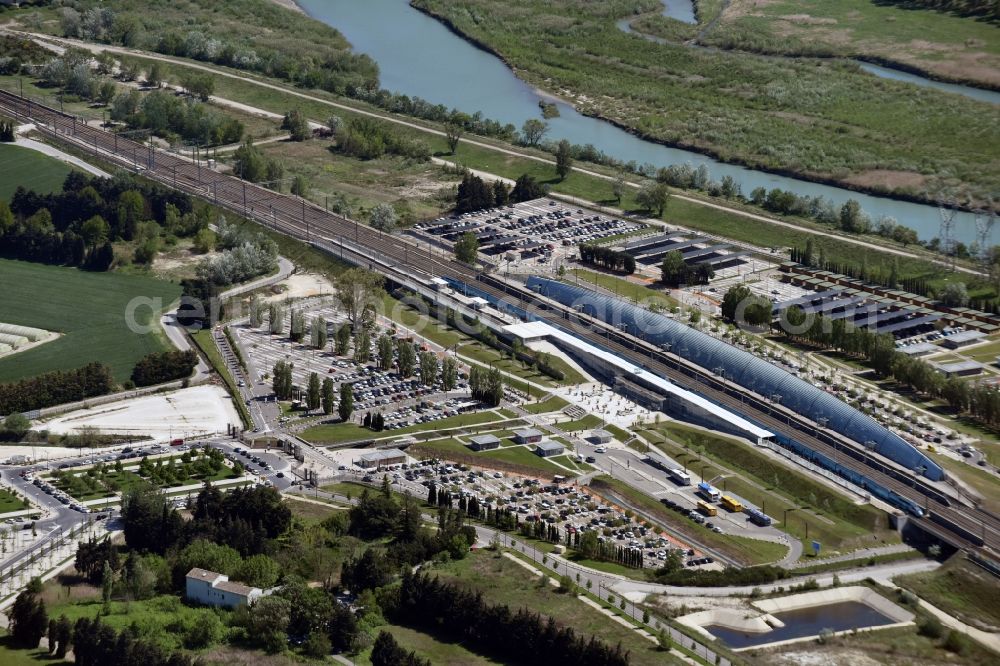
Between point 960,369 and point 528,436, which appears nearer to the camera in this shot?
point 528,436

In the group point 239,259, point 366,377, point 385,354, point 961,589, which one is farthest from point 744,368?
point 239,259

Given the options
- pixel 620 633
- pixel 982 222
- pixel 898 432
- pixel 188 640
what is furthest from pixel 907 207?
pixel 188 640

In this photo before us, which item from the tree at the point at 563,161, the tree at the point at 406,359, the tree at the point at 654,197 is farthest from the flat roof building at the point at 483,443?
the tree at the point at 563,161

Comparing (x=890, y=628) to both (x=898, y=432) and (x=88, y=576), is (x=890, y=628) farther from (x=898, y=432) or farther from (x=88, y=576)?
(x=88, y=576)

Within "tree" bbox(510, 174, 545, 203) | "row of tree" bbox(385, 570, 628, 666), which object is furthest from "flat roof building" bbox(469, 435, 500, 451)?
"tree" bbox(510, 174, 545, 203)

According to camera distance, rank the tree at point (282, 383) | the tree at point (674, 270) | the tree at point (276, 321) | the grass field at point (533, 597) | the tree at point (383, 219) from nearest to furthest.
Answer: the grass field at point (533, 597)
the tree at point (282, 383)
the tree at point (276, 321)
the tree at point (674, 270)
the tree at point (383, 219)

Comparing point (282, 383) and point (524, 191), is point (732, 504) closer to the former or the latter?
point (282, 383)

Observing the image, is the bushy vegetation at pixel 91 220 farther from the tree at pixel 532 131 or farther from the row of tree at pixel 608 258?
the tree at pixel 532 131
